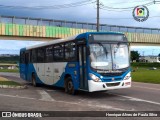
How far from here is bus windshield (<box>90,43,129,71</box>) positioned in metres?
17.5

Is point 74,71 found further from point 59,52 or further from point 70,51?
point 59,52

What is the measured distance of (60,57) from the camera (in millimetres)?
21141

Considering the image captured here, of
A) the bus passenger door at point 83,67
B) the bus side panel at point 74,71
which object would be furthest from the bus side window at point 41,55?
the bus passenger door at point 83,67

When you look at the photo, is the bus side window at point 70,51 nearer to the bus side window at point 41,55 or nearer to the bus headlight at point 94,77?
the bus headlight at point 94,77

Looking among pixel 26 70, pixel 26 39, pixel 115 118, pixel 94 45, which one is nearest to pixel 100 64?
pixel 94 45

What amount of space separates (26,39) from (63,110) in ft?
133

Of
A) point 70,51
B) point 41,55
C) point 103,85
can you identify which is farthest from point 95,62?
point 41,55

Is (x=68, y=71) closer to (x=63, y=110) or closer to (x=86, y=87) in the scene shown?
(x=86, y=87)

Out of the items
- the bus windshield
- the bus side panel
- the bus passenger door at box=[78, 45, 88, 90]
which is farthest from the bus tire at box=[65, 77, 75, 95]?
the bus windshield

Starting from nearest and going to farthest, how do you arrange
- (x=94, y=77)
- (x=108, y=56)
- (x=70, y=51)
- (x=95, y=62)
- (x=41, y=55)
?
(x=94, y=77)
(x=95, y=62)
(x=108, y=56)
(x=70, y=51)
(x=41, y=55)

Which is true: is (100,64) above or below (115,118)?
above

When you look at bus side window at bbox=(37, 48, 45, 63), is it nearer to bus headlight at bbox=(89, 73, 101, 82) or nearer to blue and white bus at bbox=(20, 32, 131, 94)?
blue and white bus at bbox=(20, 32, 131, 94)

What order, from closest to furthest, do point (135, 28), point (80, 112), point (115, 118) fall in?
1. point (115, 118)
2. point (80, 112)
3. point (135, 28)

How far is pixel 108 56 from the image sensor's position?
17.7 meters
